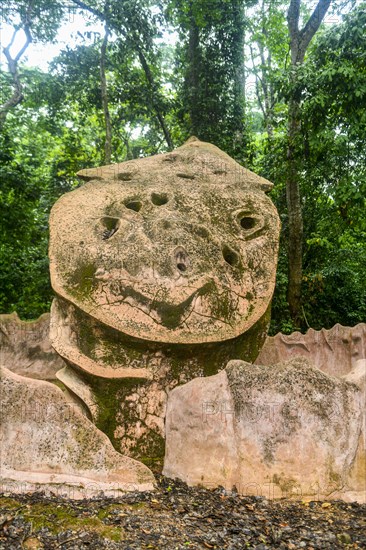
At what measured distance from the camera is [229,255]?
406cm

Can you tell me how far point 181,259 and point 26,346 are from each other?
2.57 metres

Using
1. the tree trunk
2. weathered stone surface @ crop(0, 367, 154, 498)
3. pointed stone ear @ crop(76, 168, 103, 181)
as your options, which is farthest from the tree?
weathered stone surface @ crop(0, 367, 154, 498)

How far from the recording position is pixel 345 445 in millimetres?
3158

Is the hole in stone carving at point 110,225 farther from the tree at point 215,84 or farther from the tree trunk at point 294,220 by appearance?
the tree at point 215,84

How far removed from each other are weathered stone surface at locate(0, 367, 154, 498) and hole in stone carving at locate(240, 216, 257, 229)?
206cm

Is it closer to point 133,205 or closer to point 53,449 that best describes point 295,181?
point 133,205

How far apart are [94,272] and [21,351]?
2.41 meters

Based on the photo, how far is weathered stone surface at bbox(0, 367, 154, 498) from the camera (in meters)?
3.08

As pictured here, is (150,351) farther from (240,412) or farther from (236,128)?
(236,128)

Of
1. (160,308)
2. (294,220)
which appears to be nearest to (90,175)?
(160,308)

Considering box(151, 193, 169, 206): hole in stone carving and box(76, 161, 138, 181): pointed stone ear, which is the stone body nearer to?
box(151, 193, 169, 206): hole in stone carving

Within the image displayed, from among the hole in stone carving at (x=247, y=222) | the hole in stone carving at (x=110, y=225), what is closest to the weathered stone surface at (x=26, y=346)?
the hole in stone carving at (x=110, y=225)

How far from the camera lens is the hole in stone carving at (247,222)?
4.36 metres

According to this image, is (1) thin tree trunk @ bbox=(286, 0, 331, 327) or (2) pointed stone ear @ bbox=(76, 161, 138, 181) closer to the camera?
(2) pointed stone ear @ bbox=(76, 161, 138, 181)
